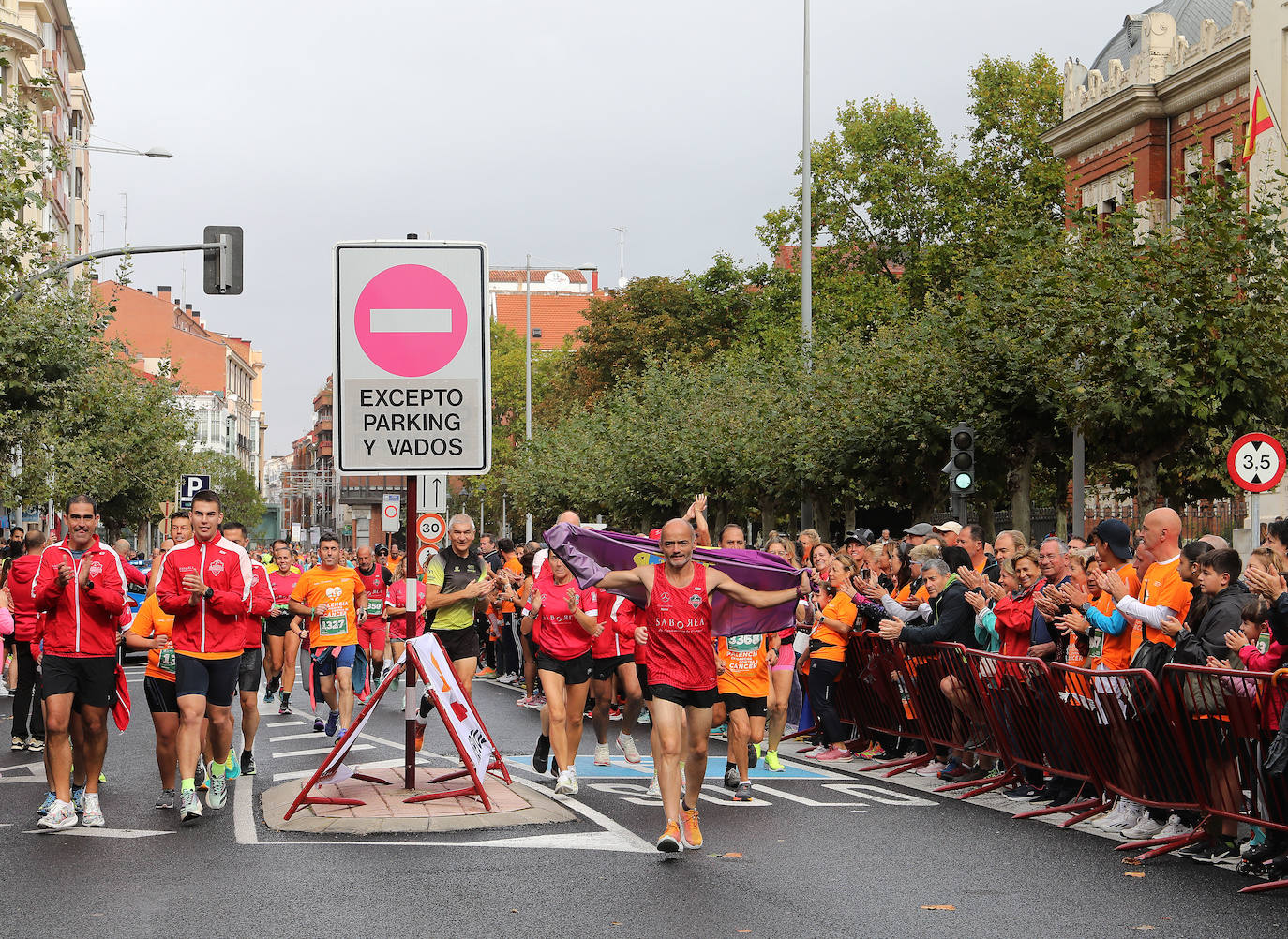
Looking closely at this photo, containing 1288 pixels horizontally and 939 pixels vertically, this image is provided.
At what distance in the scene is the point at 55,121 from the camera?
62750mm

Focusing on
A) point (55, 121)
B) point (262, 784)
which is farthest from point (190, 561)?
point (55, 121)

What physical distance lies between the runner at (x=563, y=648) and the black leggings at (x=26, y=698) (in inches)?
182

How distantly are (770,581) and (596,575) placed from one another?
1.15 m

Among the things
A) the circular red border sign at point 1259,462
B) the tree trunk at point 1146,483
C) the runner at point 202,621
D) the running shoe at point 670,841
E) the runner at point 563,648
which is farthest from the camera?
the tree trunk at point 1146,483

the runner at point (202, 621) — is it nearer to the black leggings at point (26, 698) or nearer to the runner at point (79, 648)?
the runner at point (79, 648)

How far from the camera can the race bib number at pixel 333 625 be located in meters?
15.4

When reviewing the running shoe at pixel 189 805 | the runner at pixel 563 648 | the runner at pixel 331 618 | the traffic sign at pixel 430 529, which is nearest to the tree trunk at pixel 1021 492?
the traffic sign at pixel 430 529

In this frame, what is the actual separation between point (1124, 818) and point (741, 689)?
3089 millimetres

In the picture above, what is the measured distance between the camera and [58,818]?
395 inches

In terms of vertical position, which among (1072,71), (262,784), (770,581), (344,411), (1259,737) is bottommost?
(262,784)

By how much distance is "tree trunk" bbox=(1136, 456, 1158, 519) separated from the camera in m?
22.9

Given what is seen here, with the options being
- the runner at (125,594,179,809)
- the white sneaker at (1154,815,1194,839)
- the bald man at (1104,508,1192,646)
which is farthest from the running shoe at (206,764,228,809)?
the white sneaker at (1154,815,1194,839)

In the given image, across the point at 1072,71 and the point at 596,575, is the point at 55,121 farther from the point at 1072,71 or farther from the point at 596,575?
the point at 596,575

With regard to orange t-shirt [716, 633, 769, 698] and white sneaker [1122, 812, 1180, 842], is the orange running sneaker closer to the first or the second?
white sneaker [1122, 812, 1180, 842]
